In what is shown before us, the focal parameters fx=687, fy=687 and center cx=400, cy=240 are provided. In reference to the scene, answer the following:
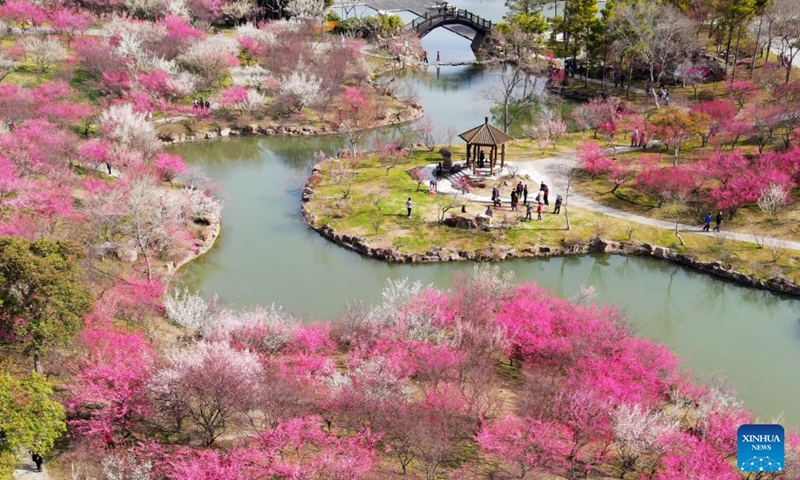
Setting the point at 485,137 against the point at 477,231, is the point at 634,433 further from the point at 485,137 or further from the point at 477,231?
the point at 485,137

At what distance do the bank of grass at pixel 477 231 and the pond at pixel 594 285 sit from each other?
1.13 m

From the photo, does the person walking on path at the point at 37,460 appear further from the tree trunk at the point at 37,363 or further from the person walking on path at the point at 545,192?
the person walking on path at the point at 545,192

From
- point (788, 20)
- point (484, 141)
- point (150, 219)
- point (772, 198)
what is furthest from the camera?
point (788, 20)

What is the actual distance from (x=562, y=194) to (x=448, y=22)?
1661 inches

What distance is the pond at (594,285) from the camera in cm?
2555

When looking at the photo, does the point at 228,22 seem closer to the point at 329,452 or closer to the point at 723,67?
the point at 723,67

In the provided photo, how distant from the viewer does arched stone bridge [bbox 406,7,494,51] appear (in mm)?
73062

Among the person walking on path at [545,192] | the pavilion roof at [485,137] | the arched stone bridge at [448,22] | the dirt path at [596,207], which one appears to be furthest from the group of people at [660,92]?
the arched stone bridge at [448,22]

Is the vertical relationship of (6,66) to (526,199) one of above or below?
above

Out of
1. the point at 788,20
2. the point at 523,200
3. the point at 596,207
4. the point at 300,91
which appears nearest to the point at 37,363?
the point at 523,200

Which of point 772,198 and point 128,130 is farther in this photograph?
point 128,130

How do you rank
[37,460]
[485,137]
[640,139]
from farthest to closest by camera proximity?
[640,139]
[485,137]
[37,460]

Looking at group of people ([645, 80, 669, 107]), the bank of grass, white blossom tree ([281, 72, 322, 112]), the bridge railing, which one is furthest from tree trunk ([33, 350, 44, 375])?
the bridge railing

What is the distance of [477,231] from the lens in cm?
3434
